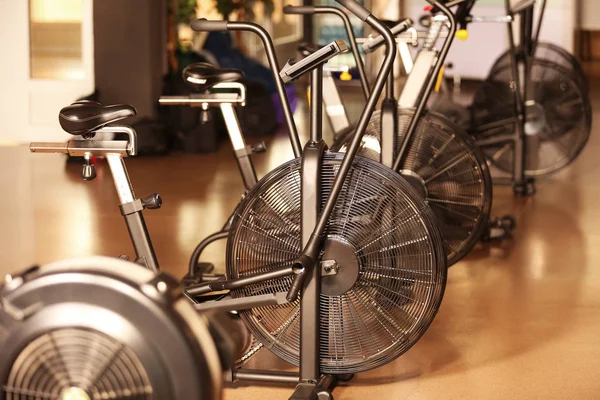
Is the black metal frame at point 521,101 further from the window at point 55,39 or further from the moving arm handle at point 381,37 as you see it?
the window at point 55,39

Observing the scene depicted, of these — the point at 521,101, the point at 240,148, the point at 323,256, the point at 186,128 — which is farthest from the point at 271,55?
the point at 186,128

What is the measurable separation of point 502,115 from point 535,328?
8.34ft

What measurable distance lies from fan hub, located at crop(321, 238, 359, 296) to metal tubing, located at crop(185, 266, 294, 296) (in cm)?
14

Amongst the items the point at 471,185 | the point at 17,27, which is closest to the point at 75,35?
the point at 17,27

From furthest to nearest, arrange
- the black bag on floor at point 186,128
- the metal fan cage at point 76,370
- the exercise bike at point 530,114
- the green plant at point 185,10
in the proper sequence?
the green plant at point 185,10 → the black bag on floor at point 186,128 → the exercise bike at point 530,114 → the metal fan cage at point 76,370

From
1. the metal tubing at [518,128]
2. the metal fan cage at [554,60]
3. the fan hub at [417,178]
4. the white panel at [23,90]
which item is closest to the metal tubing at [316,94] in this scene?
the fan hub at [417,178]

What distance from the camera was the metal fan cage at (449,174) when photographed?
4.05 m

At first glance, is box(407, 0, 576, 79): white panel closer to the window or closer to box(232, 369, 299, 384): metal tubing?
the window

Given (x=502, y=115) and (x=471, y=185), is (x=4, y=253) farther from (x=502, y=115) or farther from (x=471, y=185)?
(x=502, y=115)

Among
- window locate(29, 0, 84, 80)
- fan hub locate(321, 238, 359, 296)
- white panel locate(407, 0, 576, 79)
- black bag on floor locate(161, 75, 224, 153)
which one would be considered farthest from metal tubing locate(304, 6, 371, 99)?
white panel locate(407, 0, 576, 79)

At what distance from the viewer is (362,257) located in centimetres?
285

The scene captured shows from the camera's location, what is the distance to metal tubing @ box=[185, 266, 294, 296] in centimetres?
275

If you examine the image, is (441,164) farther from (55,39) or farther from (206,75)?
(55,39)

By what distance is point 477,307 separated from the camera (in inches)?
152
